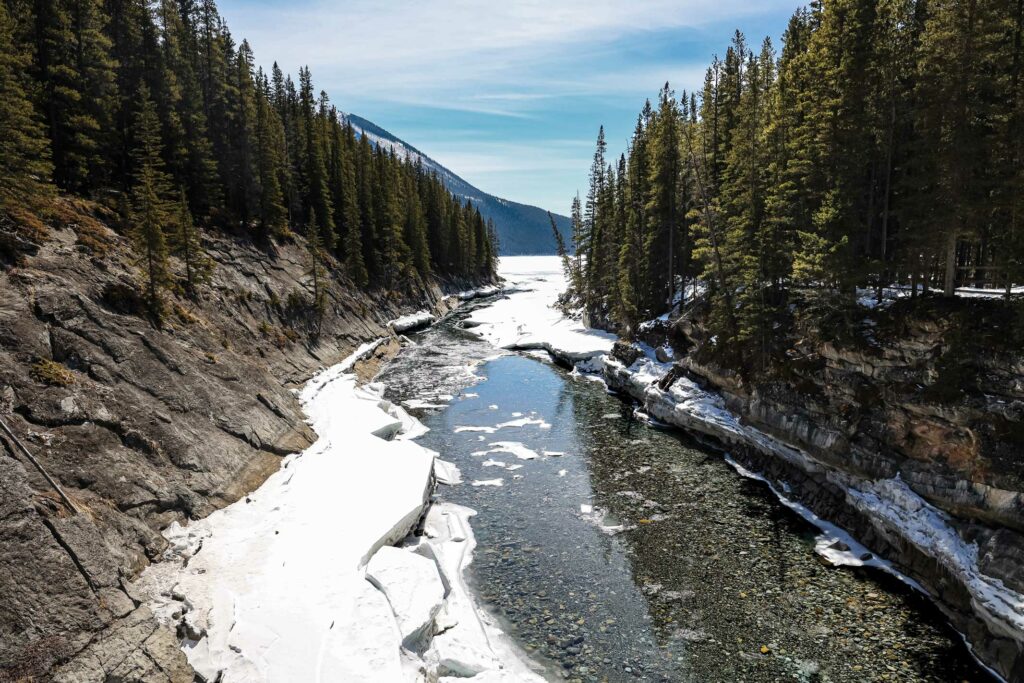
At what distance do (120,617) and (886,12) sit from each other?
35544 mm

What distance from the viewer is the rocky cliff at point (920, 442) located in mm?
15078

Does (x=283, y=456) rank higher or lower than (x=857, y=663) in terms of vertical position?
higher

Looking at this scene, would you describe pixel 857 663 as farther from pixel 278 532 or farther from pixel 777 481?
pixel 278 532

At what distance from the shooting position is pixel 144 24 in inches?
1688

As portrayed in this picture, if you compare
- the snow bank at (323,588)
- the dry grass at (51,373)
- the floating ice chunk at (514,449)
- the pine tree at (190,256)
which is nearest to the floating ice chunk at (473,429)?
the floating ice chunk at (514,449)

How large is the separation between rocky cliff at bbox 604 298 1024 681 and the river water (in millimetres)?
1302

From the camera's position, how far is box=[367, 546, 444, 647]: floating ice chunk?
13.0 m

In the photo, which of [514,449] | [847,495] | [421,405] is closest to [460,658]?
[514,449]

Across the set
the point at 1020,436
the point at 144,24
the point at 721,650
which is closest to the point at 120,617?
the point at 721,650

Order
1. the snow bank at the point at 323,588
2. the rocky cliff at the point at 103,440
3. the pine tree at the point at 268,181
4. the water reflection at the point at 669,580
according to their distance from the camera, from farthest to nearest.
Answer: the pine tree at the point at 268,181
the water reflection at the point at 669,580
the snow bank at the point at 323,588
the rocky cliff at the point at 103,440

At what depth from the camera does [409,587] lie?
47.4ft

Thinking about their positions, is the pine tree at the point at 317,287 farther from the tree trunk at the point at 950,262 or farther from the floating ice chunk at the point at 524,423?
the tree trunk at the point at 950,262

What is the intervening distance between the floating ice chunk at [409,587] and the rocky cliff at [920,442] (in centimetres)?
1423

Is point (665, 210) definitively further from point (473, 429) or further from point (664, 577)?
point (664, 577)
